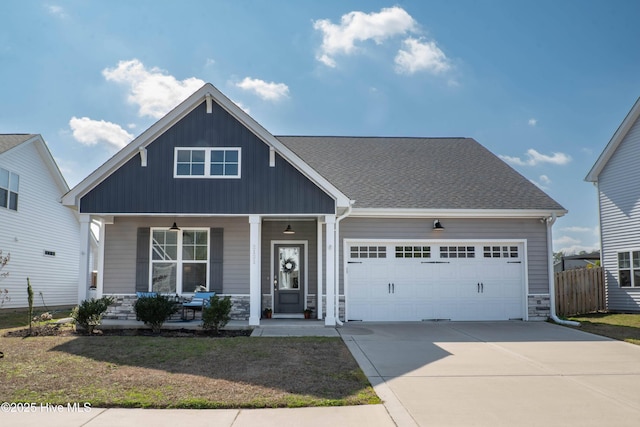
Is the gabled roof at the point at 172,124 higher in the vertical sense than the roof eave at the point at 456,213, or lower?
higher

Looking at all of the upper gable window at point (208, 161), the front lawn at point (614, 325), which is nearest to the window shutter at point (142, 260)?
the upper gable window at point (208, 161)

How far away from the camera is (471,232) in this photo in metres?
14.6

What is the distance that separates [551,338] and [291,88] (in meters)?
9.29

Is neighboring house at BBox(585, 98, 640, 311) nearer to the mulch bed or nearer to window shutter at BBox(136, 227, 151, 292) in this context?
the mulch bed

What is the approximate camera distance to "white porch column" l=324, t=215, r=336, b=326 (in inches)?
498

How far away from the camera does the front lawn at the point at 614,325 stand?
466 inches

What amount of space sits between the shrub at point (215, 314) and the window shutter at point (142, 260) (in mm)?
2877

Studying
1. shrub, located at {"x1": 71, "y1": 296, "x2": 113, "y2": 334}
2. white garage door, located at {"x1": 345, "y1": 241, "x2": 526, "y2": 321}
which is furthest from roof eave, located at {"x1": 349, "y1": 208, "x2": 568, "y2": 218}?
shrub, located at {"x1": 71, "y1": 296, "x2": 113, "y2": 334}

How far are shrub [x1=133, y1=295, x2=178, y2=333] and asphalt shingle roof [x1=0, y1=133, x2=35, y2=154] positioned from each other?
32.5ft

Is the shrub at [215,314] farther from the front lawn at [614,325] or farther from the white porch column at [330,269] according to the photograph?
the front lawn at [614,325]

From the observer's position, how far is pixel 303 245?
15.1 meters

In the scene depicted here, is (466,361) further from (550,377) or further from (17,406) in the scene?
(17,406)

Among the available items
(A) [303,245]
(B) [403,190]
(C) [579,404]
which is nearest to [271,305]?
(A) [303,245]

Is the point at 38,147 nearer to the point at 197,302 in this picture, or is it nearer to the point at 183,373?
the point at 197,302
